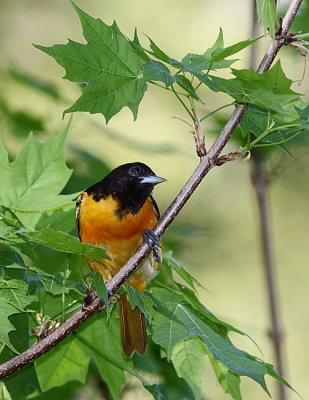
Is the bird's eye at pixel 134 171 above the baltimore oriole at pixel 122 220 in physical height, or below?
above

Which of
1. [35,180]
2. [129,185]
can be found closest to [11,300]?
[35,180]

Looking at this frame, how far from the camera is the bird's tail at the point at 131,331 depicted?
3121 millimetres

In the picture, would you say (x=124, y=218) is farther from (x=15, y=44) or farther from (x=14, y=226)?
(x=15, y=44)

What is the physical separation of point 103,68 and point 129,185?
3.97ft

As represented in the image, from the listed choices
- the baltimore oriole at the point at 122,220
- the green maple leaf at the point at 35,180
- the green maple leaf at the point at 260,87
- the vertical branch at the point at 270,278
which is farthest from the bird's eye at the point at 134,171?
the green maple leaf at the point at 260,87

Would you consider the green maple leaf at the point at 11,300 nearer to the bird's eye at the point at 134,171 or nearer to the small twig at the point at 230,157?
the small twig at the point at 230,157

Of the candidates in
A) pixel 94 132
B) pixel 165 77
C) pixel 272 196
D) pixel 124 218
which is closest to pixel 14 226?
pixel 165 77

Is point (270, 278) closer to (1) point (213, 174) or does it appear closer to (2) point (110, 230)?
(2) point (110, 230)

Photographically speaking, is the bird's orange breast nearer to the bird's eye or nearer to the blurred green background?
Answer: the bird's eye

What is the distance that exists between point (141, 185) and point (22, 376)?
1.12m

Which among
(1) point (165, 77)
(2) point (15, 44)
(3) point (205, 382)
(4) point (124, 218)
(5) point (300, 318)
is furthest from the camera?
(2) point (15, 44)

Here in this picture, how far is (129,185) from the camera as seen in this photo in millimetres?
3535

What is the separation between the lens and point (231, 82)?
2.32m

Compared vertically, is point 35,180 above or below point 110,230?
above
